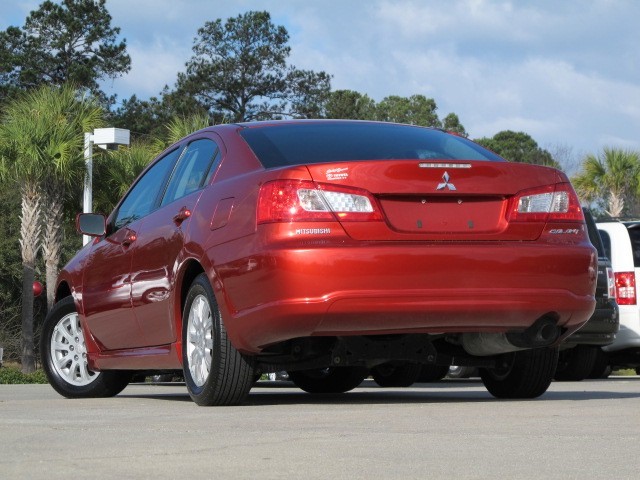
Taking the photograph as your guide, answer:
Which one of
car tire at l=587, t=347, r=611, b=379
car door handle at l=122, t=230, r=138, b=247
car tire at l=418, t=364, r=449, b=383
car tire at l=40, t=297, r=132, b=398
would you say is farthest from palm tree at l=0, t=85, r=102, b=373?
car door handle at l=122, t=230, r=138, b=247

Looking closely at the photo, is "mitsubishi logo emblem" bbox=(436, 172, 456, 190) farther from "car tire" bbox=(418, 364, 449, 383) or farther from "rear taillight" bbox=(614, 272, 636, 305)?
"rear taillight" bbox=(614, 272, 636, 305)

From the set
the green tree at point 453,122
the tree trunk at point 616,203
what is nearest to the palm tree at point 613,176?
the tree trunk at point 616,203

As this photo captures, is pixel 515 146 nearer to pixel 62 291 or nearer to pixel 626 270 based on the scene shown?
pixel 626 270

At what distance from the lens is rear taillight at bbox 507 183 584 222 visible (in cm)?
713

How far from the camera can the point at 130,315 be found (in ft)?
27.5

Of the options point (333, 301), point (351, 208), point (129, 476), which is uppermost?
point (351, 208)

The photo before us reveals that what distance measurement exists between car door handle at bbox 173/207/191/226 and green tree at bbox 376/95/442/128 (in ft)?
251

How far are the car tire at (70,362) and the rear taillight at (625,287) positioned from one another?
668 cm

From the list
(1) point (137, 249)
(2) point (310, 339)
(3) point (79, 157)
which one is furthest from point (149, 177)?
(3) point (79, 157)

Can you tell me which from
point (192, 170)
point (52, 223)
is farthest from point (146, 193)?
point (52, 223)

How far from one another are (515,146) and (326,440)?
8908 cm

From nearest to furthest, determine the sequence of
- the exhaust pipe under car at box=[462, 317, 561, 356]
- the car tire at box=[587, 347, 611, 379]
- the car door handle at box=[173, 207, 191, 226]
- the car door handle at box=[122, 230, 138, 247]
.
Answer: the exhaust pipe under car at box=[462, 317, 561, 356] → the car door handle at box=[173, 207, 191, 226] → the car door handle at box=[122, 230, 138, 247] → the car tire at box=[587, 347, 611, 379]

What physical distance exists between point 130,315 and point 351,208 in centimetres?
214

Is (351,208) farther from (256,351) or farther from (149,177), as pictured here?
(149,177)
